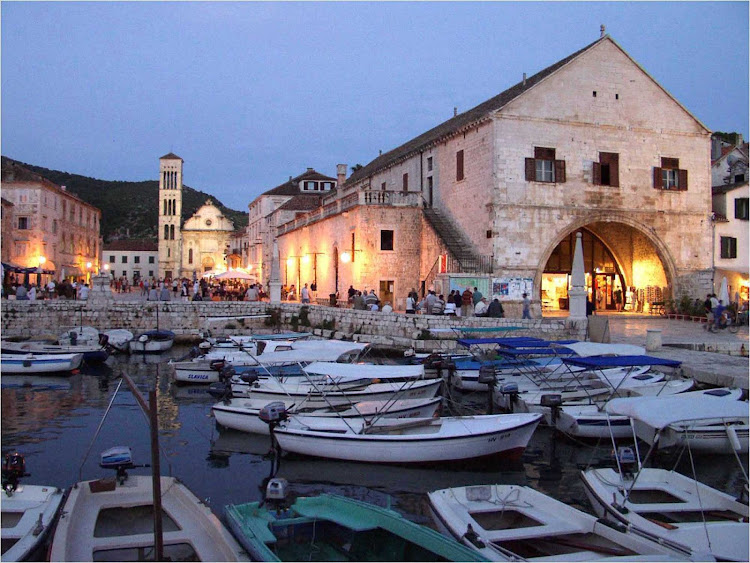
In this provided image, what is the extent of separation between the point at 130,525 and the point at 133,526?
0.19 feet

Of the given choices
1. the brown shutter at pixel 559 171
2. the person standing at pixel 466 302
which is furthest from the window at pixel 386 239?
the brown shutter at pixel 559 171

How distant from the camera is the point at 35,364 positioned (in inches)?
885

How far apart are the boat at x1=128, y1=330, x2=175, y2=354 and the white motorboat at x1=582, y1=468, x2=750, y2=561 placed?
21845 millimetres

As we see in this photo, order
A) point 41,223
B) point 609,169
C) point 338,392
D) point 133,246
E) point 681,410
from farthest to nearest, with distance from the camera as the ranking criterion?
point 133,246 → point 41,223 → point 609,169 → point 338,392 → point 681,410

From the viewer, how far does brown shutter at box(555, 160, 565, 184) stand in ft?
91.6

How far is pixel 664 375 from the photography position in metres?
16.3

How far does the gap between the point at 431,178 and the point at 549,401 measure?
70.9 ft

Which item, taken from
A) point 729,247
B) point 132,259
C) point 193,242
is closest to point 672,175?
point 729,247

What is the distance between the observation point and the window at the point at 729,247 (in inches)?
1246

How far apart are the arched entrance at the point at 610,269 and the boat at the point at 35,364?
21.2 m

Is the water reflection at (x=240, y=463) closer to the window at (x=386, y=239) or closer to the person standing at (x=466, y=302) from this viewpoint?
the person standing at (x=466, y=302)

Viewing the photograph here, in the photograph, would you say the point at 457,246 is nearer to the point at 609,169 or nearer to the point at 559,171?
the point at 559,171

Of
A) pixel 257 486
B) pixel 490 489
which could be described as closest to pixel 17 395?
pixel 257 486

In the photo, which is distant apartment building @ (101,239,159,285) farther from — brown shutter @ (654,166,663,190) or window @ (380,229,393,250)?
brown shutter @ (654,166,663,190)
